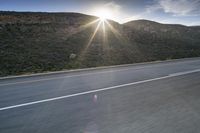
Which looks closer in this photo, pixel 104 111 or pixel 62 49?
pixel 104 111

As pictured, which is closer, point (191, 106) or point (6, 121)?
point (6, 121)

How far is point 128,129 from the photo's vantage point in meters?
4.05

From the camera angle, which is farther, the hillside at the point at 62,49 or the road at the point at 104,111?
the hillside at the point at 62,49

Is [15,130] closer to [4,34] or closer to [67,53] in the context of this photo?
[67,53]

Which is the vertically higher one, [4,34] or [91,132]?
[4,34]

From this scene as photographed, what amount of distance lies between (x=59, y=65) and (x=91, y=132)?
15.4m

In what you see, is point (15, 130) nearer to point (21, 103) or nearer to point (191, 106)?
point (21, 103)

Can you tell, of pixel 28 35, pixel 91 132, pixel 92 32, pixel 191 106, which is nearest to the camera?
pixel 91 132

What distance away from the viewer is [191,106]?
17.8 feet

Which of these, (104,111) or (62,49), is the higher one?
(62,49)

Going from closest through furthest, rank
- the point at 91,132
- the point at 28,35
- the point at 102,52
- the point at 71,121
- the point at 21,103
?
the point at 91,132, the point at 71,121, the point at 21,103, the point at 102,52, the point at 28,35

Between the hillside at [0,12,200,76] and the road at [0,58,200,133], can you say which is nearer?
the road at [0,58,200,133]

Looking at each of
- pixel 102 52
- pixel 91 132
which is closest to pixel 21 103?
pixel 91 132

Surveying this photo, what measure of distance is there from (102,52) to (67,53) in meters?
4.22
